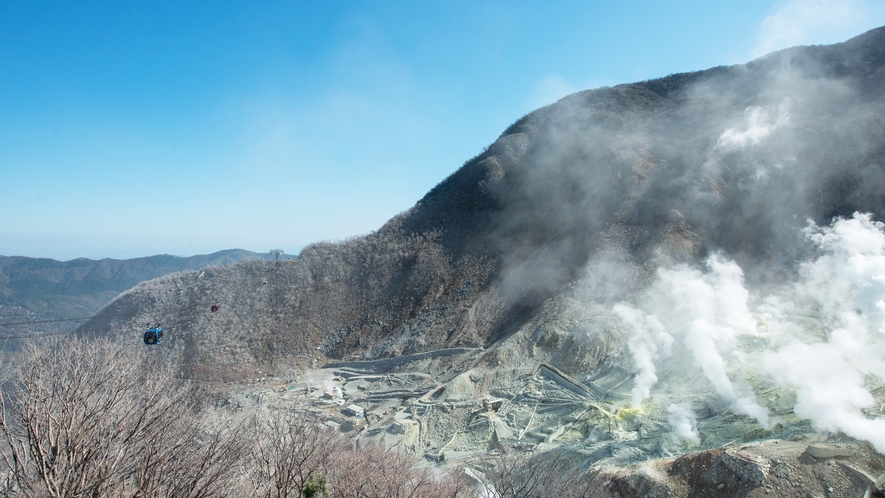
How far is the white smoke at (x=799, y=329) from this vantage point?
10758mm

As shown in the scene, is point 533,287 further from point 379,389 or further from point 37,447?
point 37,447

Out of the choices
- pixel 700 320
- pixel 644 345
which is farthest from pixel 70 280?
pixel 700 320

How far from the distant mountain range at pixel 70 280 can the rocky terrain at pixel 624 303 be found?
106 feet

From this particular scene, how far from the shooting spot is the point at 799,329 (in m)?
15.3

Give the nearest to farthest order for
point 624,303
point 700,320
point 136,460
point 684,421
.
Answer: point 136,460
point 684,421
point 700,320
point 624,303

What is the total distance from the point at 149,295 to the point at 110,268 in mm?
65397

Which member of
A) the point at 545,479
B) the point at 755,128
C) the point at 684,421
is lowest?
the point at 684,421

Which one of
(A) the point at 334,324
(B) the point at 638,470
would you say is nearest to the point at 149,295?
(A) the point at 334,324

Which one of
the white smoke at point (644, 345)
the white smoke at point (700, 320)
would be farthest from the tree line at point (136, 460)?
the white smoke at point (700, 320)

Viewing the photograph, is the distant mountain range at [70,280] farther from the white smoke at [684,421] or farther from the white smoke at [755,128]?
the white smoke at [684,421]

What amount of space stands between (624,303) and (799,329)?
6.74 m

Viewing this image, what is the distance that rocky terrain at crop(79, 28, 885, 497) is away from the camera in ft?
37.8

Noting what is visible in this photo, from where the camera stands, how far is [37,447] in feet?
21.9

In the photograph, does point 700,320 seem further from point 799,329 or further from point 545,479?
point 545,479
